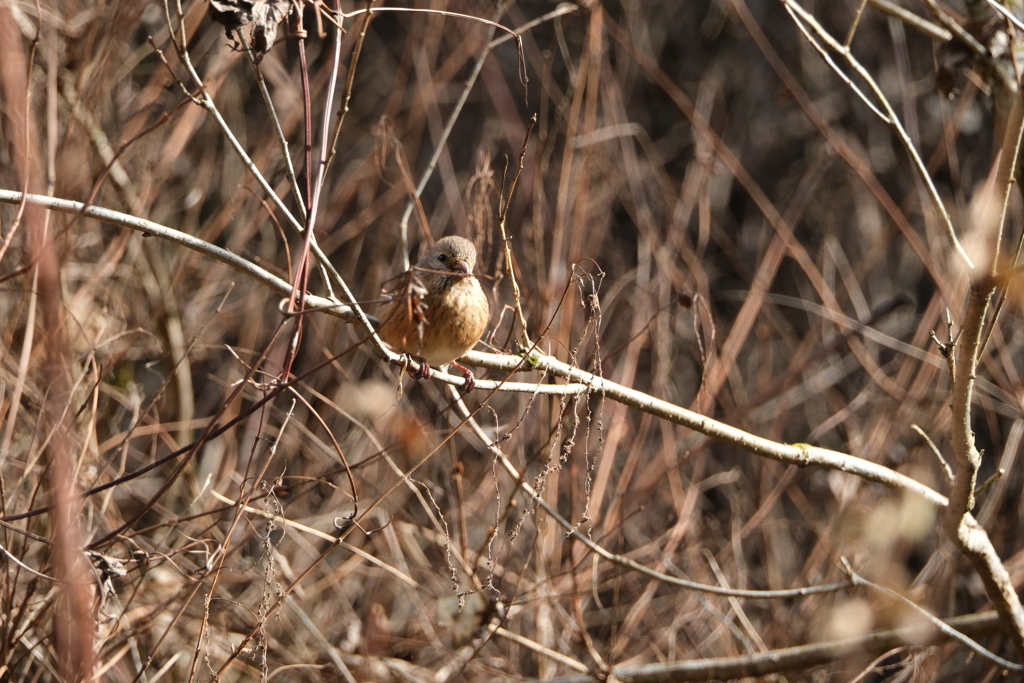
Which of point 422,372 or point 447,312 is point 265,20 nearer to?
point 422,372

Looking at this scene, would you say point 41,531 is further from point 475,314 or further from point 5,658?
point 475,314

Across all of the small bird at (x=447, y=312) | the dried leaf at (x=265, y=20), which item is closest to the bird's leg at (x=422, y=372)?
the small bird at (x=447, y=312)

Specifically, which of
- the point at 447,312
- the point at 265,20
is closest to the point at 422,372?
the point at 447,312

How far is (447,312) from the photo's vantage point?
390 centimetres

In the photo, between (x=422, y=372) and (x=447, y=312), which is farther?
(x=447, y=312)

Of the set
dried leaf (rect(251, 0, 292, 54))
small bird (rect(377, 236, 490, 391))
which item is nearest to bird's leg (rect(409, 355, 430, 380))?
small bird (rect(377, 236, 490, 391))

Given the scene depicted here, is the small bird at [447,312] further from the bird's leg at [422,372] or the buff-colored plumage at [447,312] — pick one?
the bird's leg at [422,372]

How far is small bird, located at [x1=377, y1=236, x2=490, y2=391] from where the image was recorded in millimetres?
3875

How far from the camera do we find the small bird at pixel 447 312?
3.88m

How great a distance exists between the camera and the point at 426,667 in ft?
17.2

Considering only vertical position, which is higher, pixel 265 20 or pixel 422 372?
pixel 265 20

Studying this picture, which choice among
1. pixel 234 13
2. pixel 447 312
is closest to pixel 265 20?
pixel 234 13

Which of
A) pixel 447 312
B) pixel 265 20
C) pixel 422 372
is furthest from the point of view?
pixel 447 312

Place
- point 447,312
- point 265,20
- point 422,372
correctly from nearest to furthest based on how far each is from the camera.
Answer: point 265,20, point 422,372, point 447,312
